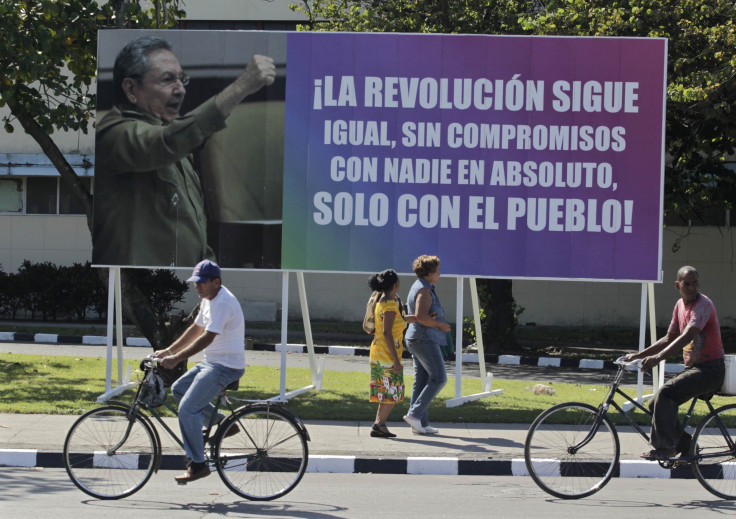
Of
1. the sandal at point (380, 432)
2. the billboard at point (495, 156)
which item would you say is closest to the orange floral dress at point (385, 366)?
the sandal at point (380, 432)

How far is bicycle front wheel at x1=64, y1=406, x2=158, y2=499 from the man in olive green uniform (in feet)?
14.9

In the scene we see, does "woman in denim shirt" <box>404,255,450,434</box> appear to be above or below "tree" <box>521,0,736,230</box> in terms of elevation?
below

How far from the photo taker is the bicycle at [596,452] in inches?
277

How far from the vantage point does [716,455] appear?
7.18 m

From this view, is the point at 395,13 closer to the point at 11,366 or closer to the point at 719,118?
the point at 719,118

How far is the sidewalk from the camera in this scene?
27.1 ft

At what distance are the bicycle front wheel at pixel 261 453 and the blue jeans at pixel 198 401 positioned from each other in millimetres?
157

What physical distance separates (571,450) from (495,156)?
4.77 meters

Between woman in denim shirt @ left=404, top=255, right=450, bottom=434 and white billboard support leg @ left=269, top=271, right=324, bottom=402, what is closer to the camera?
woman in denim shirt @ left=404, top=255, right=450, bottom=434

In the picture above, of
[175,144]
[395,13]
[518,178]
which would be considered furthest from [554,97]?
[395,13]

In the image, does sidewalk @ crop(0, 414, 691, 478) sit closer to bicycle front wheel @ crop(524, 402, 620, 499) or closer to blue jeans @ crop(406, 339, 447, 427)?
blue jeans @ crop(406, 339, 447, 427)

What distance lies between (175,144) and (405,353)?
915 centimetres

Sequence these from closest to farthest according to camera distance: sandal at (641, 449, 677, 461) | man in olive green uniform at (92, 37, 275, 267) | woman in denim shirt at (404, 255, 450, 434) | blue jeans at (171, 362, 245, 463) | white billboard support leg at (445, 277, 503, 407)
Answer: blue jeans at (171, 362, 245, 463)
sandal at (641, 449, 677, 461)
woman in denim shirt at (404, 255, 450, 434)
white billboard support leg at (445, 277, 503, 407)
man in olive green uniform at (92, 37, 275, 267)

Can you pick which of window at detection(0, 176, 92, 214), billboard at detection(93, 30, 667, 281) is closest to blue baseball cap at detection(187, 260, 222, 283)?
billboard at detection(93, 30, 667, 281)
